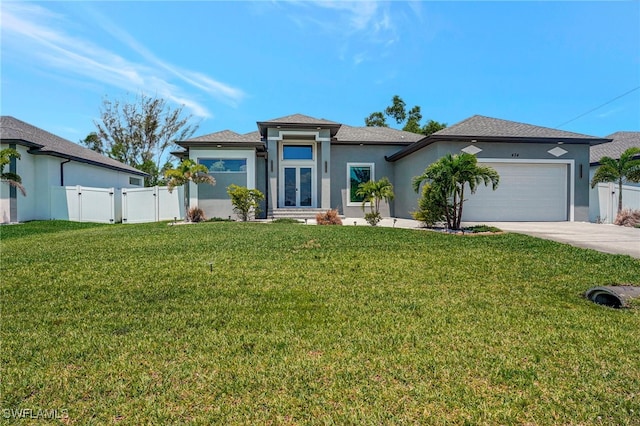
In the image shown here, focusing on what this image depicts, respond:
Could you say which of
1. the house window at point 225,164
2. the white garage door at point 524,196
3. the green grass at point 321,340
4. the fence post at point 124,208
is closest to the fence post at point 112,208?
the fence post at point 124,208

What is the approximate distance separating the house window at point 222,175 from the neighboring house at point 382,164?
50 millimetres

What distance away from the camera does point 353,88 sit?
23.0 m

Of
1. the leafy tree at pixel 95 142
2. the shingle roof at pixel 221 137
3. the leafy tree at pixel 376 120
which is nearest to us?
the shingle roof at pixel 221 137

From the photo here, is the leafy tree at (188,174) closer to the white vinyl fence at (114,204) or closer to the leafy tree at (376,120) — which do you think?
the white vinyl fence at (114,204)

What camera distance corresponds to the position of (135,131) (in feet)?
109

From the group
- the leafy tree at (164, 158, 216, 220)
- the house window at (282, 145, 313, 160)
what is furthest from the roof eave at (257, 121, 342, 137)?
the leafy tree at (164, 158, 216, 220)

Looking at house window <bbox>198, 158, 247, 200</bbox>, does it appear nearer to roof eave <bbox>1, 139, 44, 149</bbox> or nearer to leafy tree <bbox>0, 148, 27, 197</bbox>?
leafy tree <bbox>0, 148, 27, 197</bbox>

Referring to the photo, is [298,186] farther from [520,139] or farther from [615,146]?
[615,146]

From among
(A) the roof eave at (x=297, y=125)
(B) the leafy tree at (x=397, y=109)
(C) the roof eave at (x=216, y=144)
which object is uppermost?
(B) the leafy tree at (x=397, y=109)

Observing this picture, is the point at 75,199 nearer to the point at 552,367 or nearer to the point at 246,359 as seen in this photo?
the point at 246,359

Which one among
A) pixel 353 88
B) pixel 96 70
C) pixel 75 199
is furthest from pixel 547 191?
pixel 75 199

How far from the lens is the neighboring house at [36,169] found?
565 inches

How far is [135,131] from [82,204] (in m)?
20.2

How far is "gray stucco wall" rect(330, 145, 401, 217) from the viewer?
18.6m
